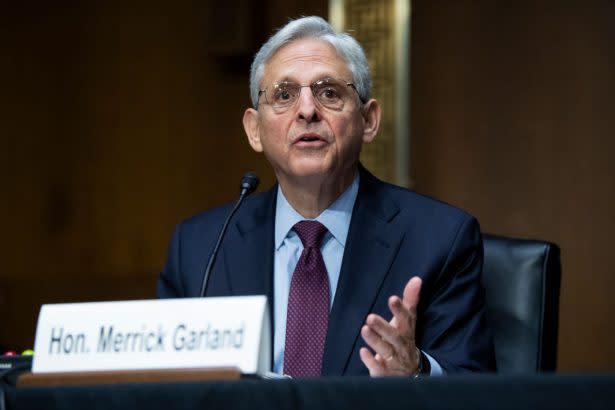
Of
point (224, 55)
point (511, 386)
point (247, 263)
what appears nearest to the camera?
point (511, 386)

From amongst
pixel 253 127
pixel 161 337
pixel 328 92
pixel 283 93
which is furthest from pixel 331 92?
pixel 161 337

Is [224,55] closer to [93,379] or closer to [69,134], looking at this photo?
[69,134]

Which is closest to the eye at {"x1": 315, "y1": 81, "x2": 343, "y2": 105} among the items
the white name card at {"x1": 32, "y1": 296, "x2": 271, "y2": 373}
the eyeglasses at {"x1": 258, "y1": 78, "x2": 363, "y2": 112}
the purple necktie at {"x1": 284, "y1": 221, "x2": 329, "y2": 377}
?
the eyeglasses at {"x1": 258, "y1": 78, "x2": 363, "y2": 112}

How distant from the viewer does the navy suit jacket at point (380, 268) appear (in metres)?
1.97

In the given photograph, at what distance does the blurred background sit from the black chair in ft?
5.85

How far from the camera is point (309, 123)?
222cm

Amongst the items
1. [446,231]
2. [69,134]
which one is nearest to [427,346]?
[446,231]

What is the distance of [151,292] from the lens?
4.75 m

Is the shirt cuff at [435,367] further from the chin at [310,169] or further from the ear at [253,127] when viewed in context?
the ear at [253,127]

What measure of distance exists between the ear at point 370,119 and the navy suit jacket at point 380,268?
0.10 meters

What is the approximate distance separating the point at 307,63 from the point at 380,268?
0.50 metres

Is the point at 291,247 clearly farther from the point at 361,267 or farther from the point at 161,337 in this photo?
the point at 161,337

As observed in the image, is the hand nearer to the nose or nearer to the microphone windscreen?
the microphone windscreen

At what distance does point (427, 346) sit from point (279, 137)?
0.59 m
